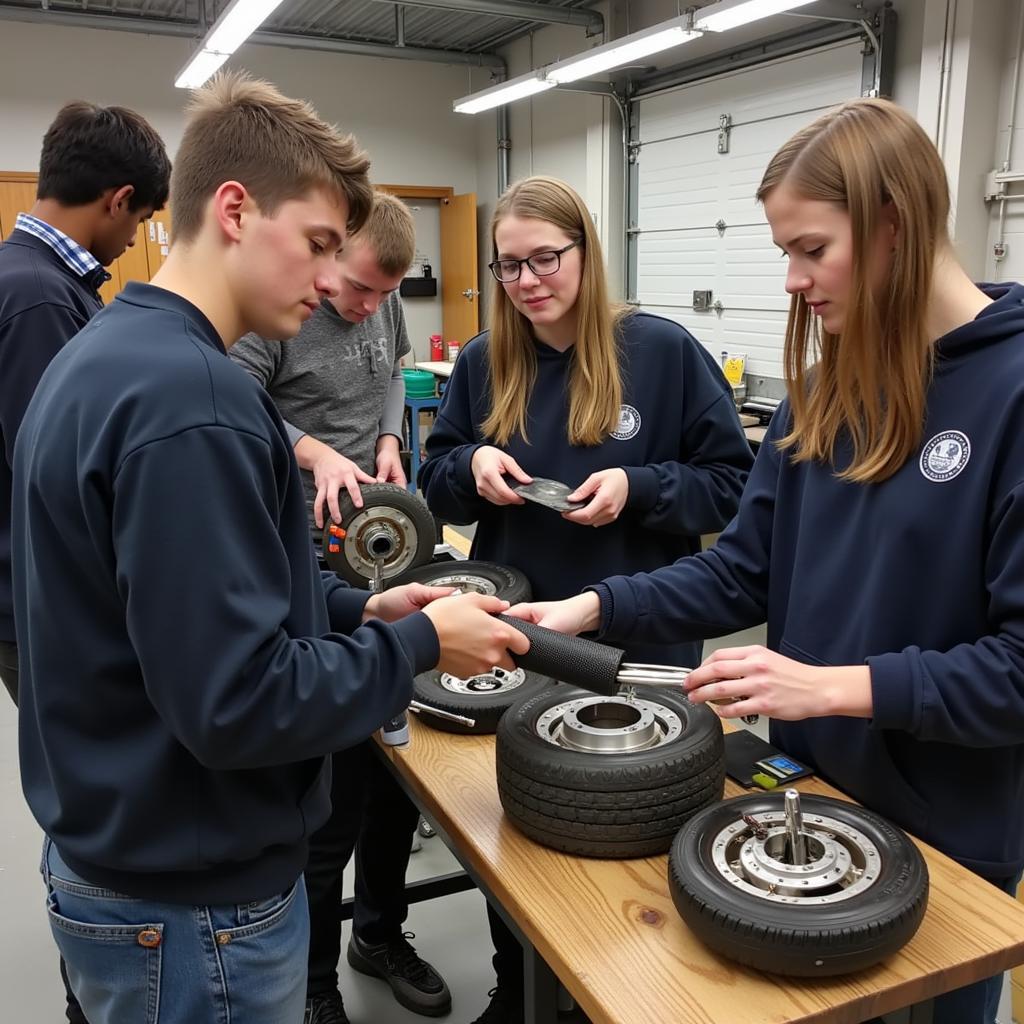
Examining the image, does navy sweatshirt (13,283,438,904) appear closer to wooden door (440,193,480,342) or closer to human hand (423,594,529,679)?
human hand (423,594,529,679)

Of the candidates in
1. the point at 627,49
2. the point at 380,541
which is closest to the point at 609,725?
the point at 380,541

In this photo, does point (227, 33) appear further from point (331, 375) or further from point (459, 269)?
point (331, 375)

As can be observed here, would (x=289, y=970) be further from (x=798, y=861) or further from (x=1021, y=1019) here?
(x=1021, y=1019)

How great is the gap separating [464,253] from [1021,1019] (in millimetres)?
8022

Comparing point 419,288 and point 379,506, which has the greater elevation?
point 419,288

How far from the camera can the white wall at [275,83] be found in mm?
7453

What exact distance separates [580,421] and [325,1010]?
1322mm

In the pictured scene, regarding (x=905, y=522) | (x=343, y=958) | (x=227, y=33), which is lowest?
(x=343, y=958)

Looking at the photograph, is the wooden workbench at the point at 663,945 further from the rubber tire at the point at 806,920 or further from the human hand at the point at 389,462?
the human hand at the point at 389,462

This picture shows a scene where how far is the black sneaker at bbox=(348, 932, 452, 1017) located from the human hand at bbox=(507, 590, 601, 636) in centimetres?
109

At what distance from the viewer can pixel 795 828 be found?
103 centimetres

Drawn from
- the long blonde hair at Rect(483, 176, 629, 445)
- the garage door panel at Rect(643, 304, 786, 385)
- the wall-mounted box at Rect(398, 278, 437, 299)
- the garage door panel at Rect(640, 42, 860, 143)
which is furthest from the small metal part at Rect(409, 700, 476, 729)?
the wall-mounted box at Rect(398, 278, 437, 299)

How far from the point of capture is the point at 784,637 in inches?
52.4

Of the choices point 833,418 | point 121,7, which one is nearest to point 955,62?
point 833,418
